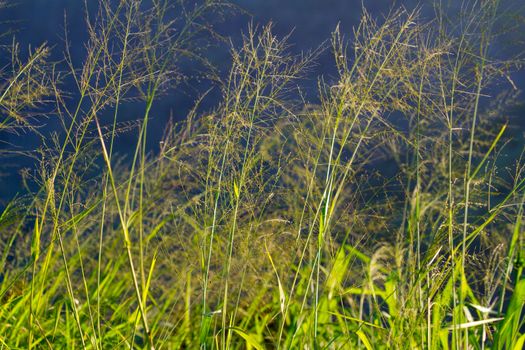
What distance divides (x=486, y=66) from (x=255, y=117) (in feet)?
1.91

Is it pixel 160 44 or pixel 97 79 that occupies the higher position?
pixel 160 44

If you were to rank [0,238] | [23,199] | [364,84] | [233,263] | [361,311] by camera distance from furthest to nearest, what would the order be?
[0,238]
[361,311]
[23,199]
[233,263]
[364,84]

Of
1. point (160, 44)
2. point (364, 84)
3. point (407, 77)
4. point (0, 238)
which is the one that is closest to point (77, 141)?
point (160, 44)

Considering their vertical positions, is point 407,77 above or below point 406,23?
below

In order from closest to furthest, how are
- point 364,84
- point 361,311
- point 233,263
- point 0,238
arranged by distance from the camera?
point 364,84
point 233,263
point 361,311
point 0,238

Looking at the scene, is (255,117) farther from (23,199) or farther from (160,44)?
(23,199)

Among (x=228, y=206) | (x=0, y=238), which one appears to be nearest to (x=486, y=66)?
(x=228, y=206)

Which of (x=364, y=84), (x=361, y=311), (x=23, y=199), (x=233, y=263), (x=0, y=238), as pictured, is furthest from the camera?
(x=0, y=238)

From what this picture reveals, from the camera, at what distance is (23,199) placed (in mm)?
2062

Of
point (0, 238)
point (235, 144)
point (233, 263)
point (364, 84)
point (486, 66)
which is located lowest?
point (0, 238)

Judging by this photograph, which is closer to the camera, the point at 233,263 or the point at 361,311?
the point at 233,263

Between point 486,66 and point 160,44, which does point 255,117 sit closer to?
point 160,44

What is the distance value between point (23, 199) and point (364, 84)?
108 centimetres

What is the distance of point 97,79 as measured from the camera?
170cm
